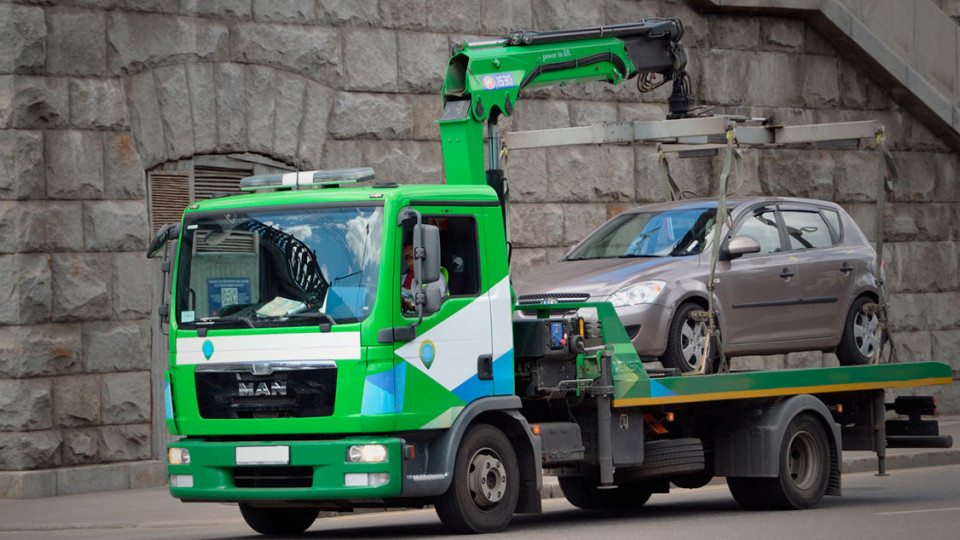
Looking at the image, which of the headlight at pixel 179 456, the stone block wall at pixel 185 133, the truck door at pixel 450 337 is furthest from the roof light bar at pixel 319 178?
the stone block wall at pixel 185 133

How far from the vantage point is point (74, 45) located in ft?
53.7

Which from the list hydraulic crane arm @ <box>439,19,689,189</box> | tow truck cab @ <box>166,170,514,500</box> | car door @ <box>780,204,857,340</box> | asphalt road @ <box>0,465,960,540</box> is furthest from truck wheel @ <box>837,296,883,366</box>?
tow truck cab @ <box>166,170,514,500</box>

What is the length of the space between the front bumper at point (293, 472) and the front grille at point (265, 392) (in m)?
0.21

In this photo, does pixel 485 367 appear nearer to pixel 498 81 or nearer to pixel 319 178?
pixel 319 178

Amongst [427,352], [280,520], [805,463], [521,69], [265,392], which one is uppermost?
[521,69]

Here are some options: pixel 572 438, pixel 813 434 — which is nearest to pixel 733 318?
pixel 813 434

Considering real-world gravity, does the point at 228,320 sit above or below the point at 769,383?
above

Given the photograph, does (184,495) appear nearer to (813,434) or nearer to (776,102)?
(813,434)

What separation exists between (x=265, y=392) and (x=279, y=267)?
2.83ft

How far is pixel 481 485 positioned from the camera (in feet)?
38.7

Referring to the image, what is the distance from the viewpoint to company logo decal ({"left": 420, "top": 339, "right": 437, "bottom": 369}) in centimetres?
1147

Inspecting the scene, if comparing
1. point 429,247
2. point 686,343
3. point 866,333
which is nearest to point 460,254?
point 429,247

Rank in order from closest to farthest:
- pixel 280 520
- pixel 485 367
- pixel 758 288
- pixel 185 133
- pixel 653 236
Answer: pixel 485 367, pixel 280 520, pixel 758 288, pixel 653 236, pixel 185 133

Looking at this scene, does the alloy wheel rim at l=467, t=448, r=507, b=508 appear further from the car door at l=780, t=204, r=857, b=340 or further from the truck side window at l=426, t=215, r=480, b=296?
the car door at l=780, t=204, r=857, b=340
